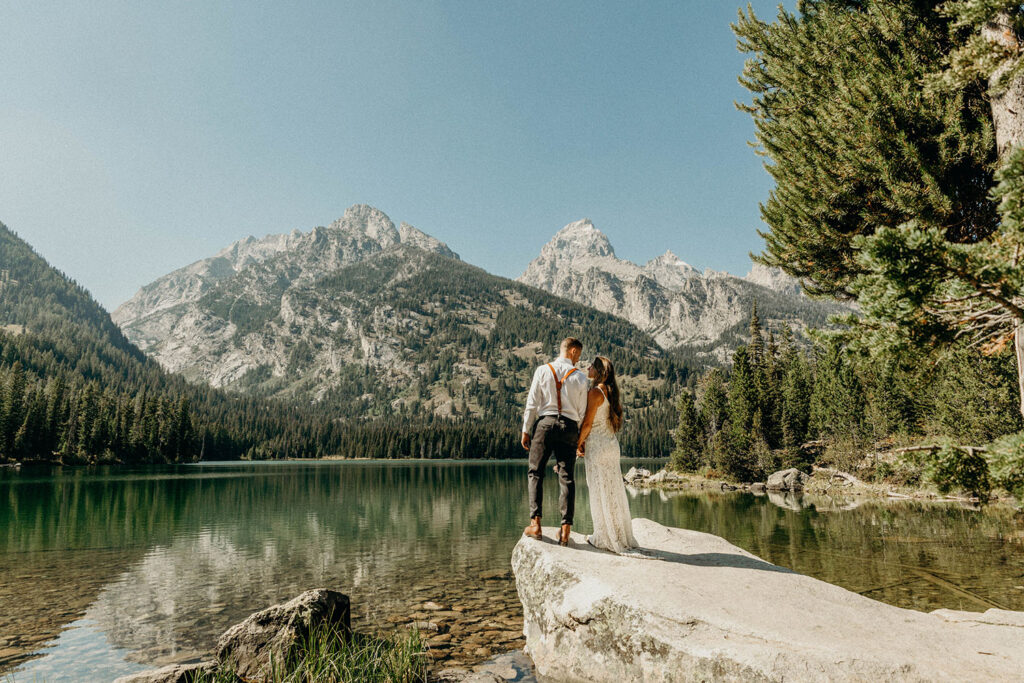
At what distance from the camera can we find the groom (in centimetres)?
911

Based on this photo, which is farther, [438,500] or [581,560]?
[438,500]

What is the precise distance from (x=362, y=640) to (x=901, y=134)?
49.6 feet

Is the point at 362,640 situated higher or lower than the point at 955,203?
lower

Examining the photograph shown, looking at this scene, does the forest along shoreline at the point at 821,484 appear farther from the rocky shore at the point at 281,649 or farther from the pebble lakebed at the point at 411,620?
the rocky shore at the point at 281,649

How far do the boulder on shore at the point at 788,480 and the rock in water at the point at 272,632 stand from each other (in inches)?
2284

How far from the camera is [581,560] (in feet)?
27.7

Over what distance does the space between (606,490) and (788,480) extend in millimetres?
57103

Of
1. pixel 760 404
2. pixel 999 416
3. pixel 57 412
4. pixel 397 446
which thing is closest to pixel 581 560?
pixel 999 416

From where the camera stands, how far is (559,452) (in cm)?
927

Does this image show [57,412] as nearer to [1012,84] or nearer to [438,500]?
[438,500]

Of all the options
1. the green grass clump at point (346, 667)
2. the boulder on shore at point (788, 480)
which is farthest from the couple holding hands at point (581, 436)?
the boulder on shore at point (788, 480)

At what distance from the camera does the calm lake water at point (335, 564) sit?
12.0 meters

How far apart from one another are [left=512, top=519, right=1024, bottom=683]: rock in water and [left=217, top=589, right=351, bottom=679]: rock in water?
3.93 meters

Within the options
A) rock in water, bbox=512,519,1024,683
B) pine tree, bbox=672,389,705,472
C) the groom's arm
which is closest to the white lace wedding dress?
rock in water, bbox=512,519,1024,683
